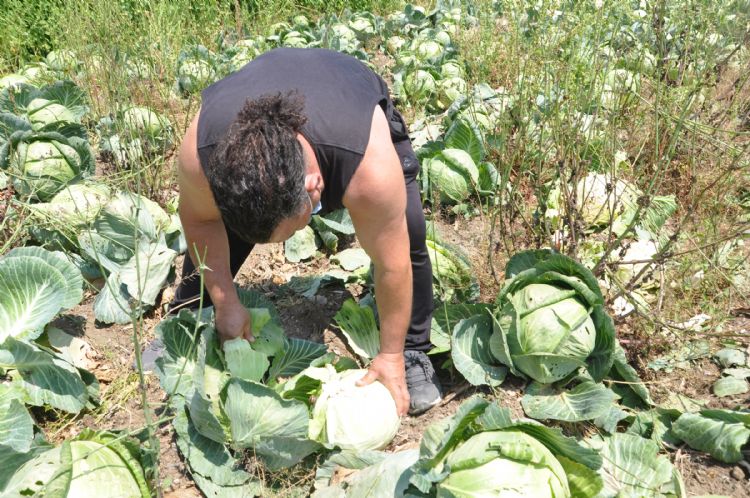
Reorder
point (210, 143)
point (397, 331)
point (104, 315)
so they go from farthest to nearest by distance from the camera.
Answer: point (104, 315)
point (397, 331)
point (210, 143)

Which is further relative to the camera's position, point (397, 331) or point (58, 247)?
point (58, 247)

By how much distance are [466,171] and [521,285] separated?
160 centimetres

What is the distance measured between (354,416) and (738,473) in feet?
5.46

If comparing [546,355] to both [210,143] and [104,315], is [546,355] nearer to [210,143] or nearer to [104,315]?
[210,143]

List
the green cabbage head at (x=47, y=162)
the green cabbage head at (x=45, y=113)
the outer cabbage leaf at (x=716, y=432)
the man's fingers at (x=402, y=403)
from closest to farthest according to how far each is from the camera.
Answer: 1. the outer cabbage leaf at (x=716, y=432)
2. the man's fingers at (x=402, y=403)
3. the green cabbage head at (x=47, y=162)
4. the green cabbage head at (x=45, y=113)

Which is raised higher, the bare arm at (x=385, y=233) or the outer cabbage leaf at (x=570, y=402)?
the bare arm at (x=385, y=233)

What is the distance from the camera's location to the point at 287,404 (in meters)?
2.67

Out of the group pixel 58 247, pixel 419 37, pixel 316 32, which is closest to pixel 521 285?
pixel 58 247

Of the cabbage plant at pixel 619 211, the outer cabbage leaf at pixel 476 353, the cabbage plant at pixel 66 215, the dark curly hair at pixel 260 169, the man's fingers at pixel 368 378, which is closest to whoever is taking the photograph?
the dark curly hair at pixel 260 169

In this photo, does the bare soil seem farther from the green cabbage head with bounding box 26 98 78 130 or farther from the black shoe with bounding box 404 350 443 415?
the green cabbage head with bounding box 26 98 78 130

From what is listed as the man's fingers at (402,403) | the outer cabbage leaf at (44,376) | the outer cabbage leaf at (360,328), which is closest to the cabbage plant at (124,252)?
the outer cabbage leaf at (44,376)

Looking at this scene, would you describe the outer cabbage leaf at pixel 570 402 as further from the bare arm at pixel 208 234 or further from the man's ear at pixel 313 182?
the man's ear at pixel 313 182

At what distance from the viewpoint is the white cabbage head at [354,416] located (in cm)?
285

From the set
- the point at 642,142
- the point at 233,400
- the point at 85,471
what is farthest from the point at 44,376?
the point at 642,142
